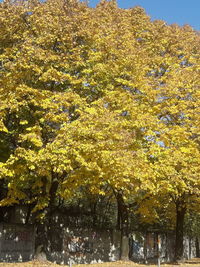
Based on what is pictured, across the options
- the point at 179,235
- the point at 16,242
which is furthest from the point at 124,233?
the point at 16,242

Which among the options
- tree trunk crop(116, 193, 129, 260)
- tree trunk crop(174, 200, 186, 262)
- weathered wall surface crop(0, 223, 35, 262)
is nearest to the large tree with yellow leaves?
tree trunk crop(116, 193, 129, 260)

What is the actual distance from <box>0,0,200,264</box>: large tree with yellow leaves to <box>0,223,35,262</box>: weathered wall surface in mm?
2906

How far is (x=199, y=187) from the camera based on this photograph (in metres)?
21.7

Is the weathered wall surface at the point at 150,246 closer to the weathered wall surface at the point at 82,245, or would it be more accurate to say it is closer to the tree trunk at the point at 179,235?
the tree trunk at the point at 179,235

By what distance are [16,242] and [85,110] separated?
940 centimetres

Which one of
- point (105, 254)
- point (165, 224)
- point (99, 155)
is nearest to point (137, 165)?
point (99, 155)

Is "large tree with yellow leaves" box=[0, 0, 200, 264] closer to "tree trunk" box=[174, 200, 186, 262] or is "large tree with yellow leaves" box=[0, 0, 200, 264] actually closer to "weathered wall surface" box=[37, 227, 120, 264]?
"weathered wall surface" box=[37, 227, 120, 264]

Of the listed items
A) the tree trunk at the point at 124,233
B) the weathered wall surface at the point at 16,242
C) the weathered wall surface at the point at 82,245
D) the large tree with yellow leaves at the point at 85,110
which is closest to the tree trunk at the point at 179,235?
the weathered wall surface at the point at 82,245

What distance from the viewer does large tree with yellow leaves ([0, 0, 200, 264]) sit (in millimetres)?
14484

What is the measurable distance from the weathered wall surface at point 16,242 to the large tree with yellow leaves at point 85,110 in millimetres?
2906

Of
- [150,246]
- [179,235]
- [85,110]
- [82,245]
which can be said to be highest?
[85,110]

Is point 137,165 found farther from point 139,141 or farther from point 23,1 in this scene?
point 23,1

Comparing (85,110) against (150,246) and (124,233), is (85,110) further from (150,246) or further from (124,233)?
(150,246)

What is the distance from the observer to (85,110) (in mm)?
15633
